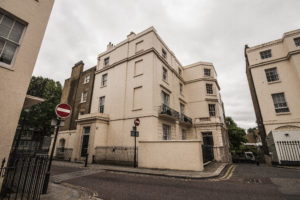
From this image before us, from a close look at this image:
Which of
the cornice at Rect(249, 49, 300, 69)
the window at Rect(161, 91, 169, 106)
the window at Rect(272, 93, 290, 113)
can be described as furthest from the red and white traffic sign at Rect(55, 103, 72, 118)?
the cornice at Rect(249, 49, 300, 69)

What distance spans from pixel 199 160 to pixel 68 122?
19007 mm

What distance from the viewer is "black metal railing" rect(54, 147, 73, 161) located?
52.2 feet

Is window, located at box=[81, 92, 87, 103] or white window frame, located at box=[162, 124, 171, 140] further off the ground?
window, located at box=[81, 92, 87, 103]

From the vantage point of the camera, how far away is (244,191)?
17.1ft

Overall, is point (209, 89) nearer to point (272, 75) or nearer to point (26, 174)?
point (272, 75)

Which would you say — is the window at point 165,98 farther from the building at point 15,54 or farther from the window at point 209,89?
the building at point 15,54

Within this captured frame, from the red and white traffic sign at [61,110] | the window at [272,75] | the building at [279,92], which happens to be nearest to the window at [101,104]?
the red and white traffic sign at [61,110]

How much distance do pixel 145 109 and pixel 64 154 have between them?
11.8 metres

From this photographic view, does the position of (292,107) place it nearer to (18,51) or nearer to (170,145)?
(170,145)

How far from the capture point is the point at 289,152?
520 inches

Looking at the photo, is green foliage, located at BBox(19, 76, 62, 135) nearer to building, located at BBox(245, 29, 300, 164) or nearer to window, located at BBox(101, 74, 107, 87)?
window, located at BBox(101, 74, 107, 87)

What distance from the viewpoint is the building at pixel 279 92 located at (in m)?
13.8

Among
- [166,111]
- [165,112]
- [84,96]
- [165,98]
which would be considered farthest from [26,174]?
[84,96]

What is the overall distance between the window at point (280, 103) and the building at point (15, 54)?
2230 centimetres
